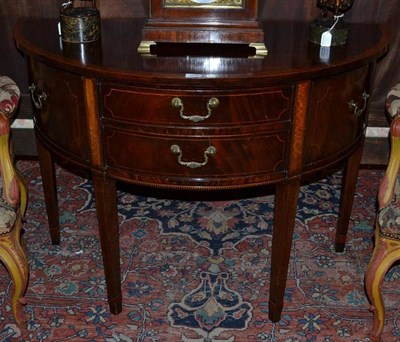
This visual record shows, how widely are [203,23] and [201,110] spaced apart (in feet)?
1.06

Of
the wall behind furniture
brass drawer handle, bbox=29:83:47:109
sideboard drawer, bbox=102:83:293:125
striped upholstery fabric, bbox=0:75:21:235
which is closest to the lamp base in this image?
sideboard drawer, bbox=102:83:293:125

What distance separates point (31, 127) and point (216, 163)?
145 centimetres

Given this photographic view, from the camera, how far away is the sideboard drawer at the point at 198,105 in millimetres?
1521

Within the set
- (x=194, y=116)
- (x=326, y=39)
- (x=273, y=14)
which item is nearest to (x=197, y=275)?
(x=194, y=116)

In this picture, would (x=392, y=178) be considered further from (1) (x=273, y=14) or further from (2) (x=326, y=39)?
(1) (x=273, y=14)

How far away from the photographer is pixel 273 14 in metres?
2.37

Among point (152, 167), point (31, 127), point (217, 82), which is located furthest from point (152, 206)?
point (217, 82)

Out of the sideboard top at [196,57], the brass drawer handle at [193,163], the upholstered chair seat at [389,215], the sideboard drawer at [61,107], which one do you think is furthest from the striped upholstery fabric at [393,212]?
the sideboard drawer at [61,107]

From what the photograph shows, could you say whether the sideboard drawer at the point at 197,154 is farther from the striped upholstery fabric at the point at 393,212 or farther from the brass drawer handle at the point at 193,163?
the striped upholstery fabric at the point at 393,212

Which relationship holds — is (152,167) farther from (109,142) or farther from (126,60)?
(126,60)

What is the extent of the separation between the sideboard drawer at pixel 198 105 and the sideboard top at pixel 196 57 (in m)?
0.05

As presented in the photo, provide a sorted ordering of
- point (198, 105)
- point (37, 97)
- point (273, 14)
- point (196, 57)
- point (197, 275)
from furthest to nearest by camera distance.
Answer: point (273, 14)
point (197, 275)
point (37, 97)
point (196, 57)
point (198, 105)

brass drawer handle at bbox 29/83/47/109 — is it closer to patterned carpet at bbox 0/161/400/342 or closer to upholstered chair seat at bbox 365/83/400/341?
patterned carpet at bbox 0/161/400/342

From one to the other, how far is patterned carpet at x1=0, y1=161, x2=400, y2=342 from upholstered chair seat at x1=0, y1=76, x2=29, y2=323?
0.72 ft
